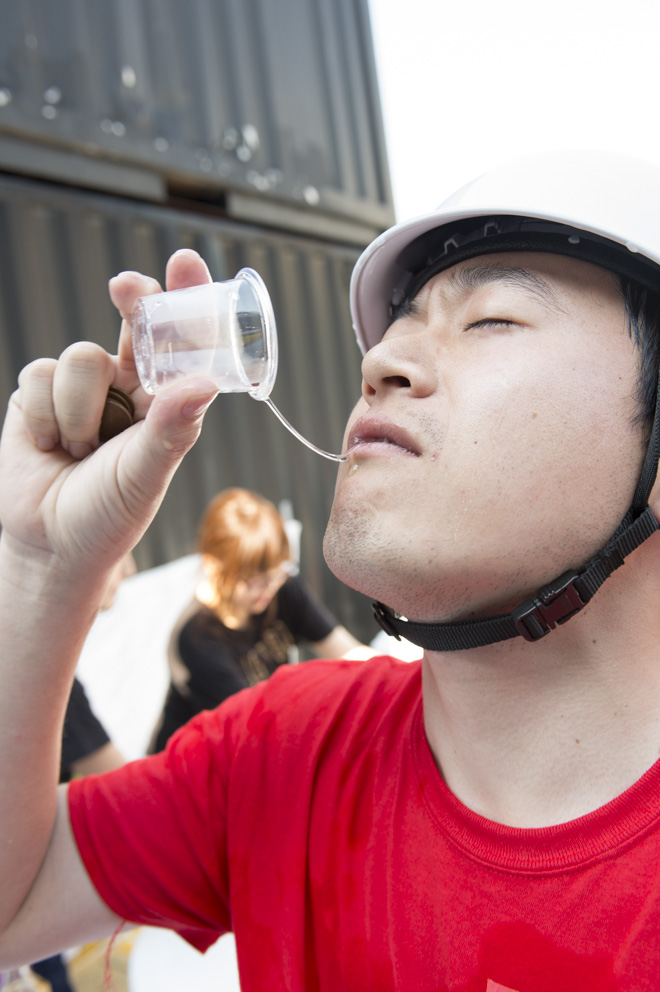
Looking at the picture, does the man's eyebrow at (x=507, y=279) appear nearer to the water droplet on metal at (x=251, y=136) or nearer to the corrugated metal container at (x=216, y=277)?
the corrugated metal container at (x=216, y=277)

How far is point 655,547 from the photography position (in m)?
1.32

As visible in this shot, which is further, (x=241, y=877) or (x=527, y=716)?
(x=241, y=877)

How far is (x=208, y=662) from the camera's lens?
339 cm

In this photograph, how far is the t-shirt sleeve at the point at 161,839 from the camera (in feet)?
4.66

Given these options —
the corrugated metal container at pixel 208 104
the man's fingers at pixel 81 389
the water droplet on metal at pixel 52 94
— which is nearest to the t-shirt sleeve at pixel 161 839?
the man's fingers at pixel 81 389

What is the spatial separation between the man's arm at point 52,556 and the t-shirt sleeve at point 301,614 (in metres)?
2.69

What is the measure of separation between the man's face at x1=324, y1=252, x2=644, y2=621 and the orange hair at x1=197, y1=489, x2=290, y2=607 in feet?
7.82

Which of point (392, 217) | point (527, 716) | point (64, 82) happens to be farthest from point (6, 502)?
point (392, 217)

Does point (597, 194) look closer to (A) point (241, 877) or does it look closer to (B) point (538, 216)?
(B) point (538, 216)

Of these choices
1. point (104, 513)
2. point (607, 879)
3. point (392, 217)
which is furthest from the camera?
point (392, 217)

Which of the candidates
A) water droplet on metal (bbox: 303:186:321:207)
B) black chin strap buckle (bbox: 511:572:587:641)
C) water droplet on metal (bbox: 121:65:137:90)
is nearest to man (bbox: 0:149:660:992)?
black chin strap buckle (bbox: 511:572:587:641)

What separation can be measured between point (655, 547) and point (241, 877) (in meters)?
1.00

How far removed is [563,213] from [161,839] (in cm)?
140

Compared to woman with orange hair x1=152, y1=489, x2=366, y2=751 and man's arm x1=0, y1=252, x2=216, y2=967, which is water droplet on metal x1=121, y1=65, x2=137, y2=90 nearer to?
woman with orange hair x1=152, y1=489, x2=366, y2=751
